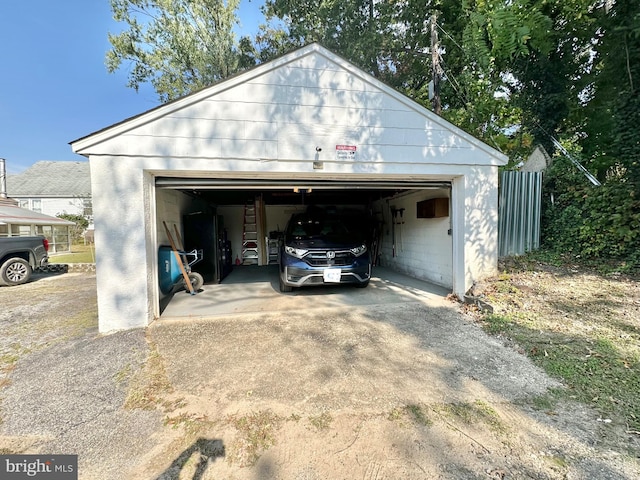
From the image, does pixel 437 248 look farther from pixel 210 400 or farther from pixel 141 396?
pixel 141 396

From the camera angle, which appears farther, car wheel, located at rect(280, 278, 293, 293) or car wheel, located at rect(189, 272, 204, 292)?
car wheel, located at rect(189, 272, 204, 292)

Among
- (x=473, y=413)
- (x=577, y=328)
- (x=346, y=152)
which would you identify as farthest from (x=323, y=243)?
(x=577, y=328)

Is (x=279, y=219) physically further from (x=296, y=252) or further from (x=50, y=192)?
(x=50, y=192)

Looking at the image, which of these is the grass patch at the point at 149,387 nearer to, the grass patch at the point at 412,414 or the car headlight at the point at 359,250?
the grass patch at the point at 412,414

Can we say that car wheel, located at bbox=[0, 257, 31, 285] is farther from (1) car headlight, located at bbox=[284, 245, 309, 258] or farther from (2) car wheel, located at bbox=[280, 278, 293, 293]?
(1) car headlight, located at bbox=[284, 245, 309, 258]

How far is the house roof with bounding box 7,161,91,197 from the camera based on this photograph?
65.0 ft

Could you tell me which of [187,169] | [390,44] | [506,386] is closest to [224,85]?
[187,169]

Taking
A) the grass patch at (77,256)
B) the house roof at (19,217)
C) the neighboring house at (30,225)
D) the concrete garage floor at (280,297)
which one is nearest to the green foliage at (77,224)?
the grass patch at (77,256)

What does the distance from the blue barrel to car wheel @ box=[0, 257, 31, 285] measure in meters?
5.35

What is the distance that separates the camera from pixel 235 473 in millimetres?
1700

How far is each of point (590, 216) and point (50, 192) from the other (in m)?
28.1

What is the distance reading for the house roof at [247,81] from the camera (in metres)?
3.87

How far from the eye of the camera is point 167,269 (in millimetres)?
5457

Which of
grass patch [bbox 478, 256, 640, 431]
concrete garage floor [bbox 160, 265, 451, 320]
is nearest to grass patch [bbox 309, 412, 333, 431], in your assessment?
grass patch [bbox 478, 256, 640, 431]
